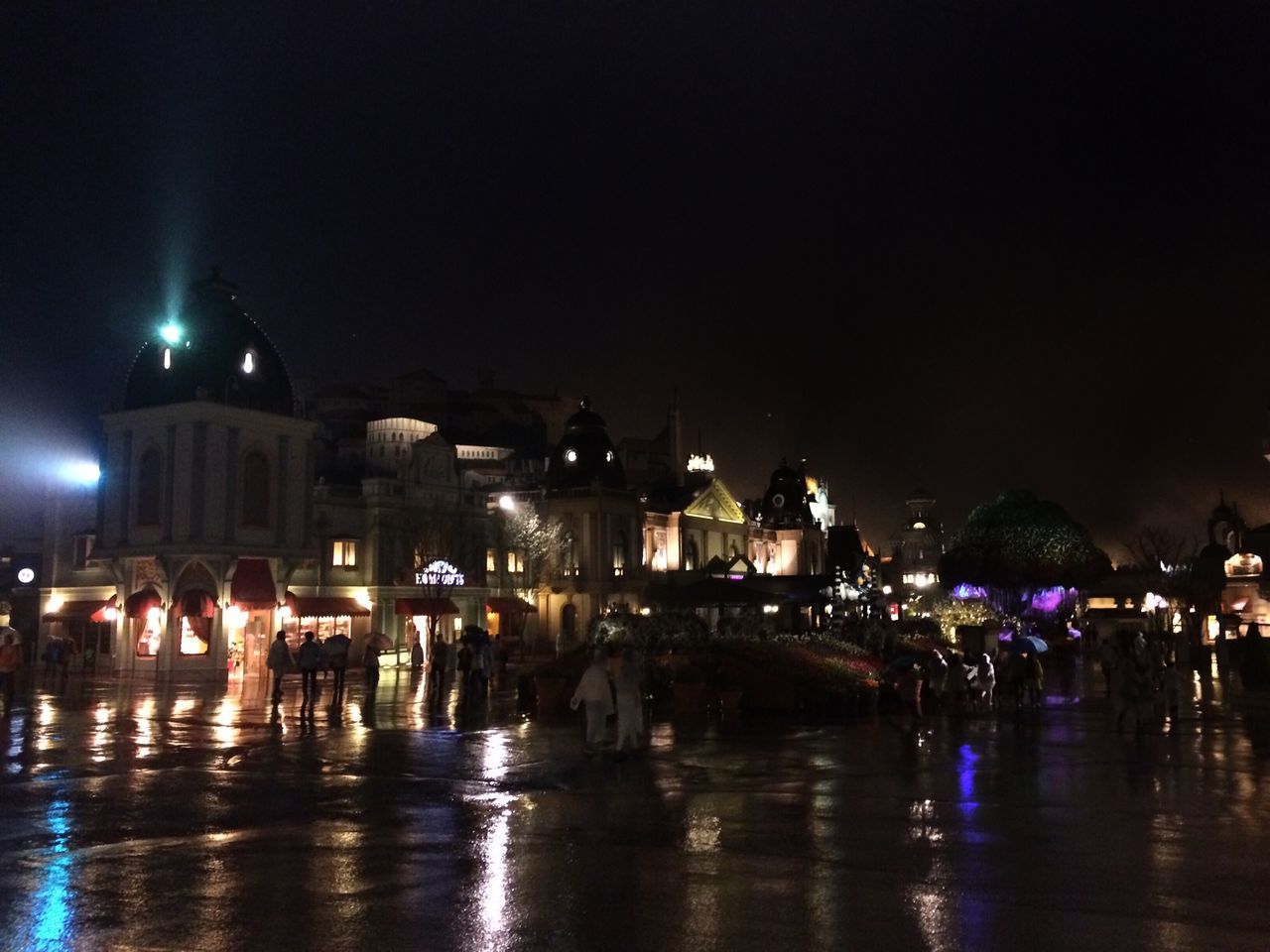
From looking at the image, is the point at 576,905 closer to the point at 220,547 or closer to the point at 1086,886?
the point at 1086,886

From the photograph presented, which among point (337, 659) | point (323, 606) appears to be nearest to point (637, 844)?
point (337, 659)

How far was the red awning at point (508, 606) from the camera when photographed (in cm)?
6259

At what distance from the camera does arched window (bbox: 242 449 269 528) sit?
45562 millimetres

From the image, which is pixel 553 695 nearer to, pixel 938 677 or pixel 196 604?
pixel 938 677

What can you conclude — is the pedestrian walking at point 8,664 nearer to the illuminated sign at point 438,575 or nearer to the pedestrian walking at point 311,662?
the pedestrian walking at point 311,662

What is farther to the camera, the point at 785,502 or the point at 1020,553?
the point at 785,502

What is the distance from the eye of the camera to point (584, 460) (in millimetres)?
78188

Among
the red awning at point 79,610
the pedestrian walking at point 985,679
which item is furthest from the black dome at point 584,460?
the pedestrian walking at point 985,679

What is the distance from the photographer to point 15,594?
5497 cm

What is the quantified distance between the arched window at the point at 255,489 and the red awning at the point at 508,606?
1797 cm

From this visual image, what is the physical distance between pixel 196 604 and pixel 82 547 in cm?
963

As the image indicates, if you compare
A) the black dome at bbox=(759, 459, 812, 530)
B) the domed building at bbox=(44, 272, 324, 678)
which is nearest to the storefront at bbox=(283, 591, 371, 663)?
the domed building at bbox=(44, 272, 324, 678)

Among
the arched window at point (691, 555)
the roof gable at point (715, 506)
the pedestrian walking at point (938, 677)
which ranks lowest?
the pedestrian walking at point (938, 677)

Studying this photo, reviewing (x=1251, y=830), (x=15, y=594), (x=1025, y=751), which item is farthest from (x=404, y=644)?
(x=1251, y=830)
